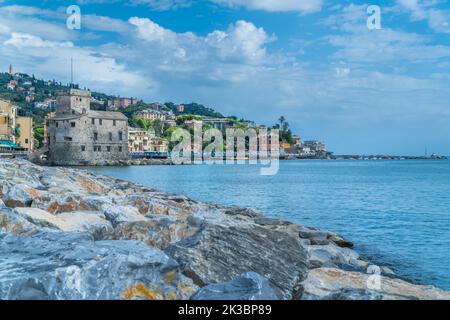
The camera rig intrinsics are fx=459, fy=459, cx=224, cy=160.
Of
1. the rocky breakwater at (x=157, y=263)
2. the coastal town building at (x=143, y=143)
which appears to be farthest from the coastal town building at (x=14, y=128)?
the rocky breakwater at (x=157, y=263)

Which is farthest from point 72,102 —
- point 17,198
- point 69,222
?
point 69,222

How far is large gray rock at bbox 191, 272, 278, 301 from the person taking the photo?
459cm

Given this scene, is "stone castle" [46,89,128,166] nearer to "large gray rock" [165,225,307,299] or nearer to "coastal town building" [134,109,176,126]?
"large gray rock" [165,225,307,299]

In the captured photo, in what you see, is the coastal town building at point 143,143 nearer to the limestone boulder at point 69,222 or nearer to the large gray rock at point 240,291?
the limestone boulder at point 69,222

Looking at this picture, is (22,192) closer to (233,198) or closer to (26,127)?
(233,198)

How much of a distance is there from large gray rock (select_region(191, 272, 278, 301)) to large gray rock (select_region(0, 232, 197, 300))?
1.01 feet

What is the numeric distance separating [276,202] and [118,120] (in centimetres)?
5503

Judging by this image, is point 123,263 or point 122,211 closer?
point 123,263

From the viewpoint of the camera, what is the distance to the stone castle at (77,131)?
74750 mm

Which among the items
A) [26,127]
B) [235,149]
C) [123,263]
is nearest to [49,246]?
[123,263]

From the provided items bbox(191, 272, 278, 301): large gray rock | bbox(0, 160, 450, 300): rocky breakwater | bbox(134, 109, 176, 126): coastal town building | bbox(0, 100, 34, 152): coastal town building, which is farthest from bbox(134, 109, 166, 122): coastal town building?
bbox(191, 272, 278, 301): large gray rock

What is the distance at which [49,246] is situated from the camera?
563 cm

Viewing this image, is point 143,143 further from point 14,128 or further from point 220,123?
point 220,123
